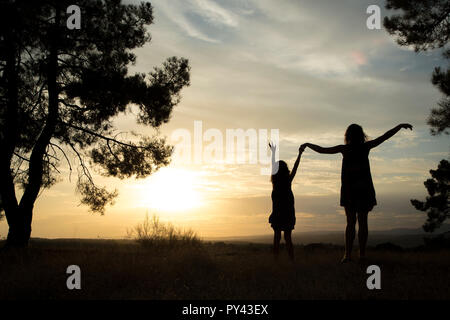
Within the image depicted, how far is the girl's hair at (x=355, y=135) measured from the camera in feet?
23.0

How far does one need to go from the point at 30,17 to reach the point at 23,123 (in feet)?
9.92

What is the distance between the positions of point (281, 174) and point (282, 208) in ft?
2.16

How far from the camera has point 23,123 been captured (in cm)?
1089

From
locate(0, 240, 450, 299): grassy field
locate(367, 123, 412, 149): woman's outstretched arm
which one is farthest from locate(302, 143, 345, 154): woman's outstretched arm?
locate(0, 240, 450, 299): grassy field

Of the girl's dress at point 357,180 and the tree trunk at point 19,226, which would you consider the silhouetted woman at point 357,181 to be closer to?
the girl's dress at point 357,180

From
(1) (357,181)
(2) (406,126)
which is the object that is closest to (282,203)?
(1) (357,181)

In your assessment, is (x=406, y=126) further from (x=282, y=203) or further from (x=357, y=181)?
(x=282, y=203)

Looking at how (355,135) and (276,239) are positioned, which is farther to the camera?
(276,239)

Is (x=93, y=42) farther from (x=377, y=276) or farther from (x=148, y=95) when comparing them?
(x=377, y=276)

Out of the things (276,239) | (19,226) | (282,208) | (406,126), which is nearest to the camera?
(406,126)

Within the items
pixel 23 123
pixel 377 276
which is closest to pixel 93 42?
pixel 23 123

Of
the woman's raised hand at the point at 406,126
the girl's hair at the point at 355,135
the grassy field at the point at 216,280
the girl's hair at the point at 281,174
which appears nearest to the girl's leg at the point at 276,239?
the grassy field at the point at 216,280

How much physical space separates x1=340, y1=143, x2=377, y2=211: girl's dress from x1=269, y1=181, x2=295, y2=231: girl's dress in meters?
1.04

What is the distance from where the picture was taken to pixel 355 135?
702 cm
